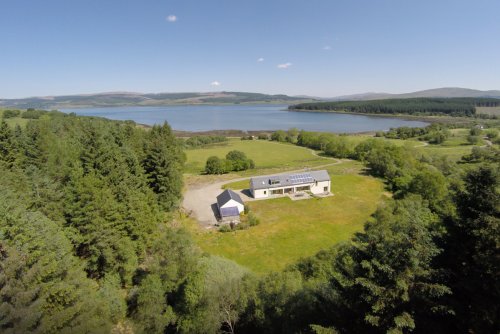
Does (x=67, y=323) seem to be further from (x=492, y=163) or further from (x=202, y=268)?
(x=492, y=163)

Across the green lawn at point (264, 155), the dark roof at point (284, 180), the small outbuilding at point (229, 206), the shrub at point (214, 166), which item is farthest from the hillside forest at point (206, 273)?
the green lawn at point (264, 155)

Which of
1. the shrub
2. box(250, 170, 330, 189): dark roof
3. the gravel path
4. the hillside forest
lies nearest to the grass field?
the gravel path

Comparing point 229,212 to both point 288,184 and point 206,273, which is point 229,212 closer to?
point 288,184

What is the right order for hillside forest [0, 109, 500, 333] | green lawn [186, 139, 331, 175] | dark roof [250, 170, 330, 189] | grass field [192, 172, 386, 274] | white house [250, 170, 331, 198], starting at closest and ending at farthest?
1. hillside forest [0, 109, 500, 333]
2. grass field [192, 172, 386, 274]
3. white house [250, 170, 331, 198]
4. dark roof [250, 170, 330, 189]
5. green lawn [186, 139, 331, 175]

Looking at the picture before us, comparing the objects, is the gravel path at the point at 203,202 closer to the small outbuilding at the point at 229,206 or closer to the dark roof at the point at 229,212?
the dark roof at the point at 229,212

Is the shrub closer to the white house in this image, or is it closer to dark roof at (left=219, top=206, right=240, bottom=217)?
the white house

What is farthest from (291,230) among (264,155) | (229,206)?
(264,155)
